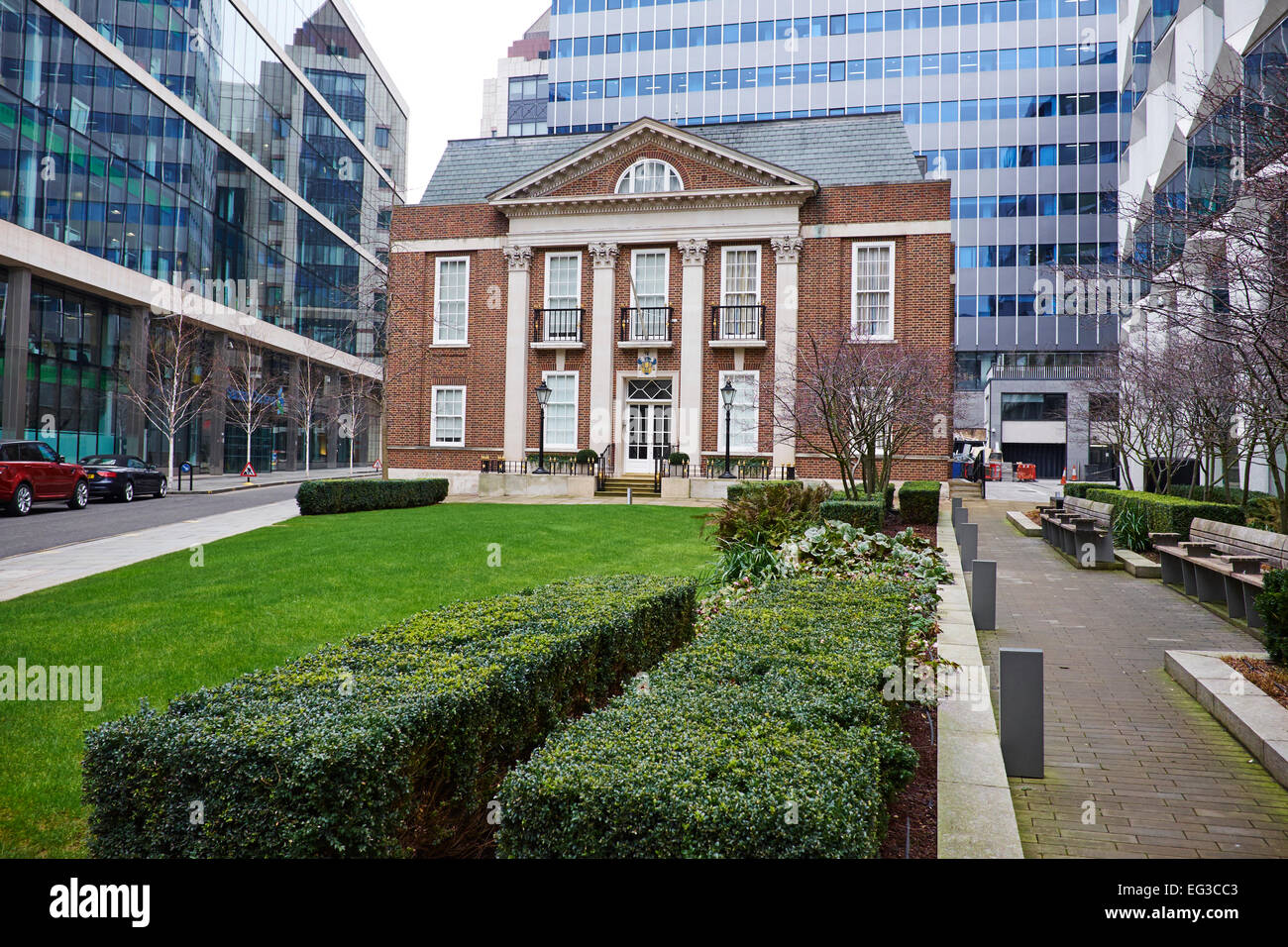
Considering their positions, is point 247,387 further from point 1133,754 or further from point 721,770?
point 721,770

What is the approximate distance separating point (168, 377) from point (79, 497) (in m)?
15.4

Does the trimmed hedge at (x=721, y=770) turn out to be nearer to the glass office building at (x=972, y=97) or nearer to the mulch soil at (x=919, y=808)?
the mulch soil at (x=919, y=808)

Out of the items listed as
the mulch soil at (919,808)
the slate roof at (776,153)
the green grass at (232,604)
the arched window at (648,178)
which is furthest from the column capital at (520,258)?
the mulch soil at (919,808)

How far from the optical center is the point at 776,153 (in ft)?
106

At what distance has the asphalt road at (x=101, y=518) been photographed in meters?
16.4

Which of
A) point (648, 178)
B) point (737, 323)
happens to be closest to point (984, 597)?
point (737, 323)

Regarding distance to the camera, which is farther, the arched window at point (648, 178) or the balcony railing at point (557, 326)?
the balcony railing at point (557, 326)

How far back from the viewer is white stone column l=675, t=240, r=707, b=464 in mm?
31219

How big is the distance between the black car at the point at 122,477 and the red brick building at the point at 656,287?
876 centimetres

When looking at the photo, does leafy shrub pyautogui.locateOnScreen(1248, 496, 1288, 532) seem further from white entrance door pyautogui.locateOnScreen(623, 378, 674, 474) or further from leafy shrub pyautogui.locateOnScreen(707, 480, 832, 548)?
white entrance door pyautogui.locateOnScreen(623, 378, 674, 474)

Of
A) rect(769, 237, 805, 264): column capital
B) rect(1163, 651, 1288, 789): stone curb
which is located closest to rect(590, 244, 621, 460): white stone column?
rect(769, 237, 805, 264): column capital
